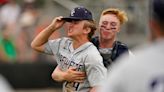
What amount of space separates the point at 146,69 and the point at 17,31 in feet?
38.1

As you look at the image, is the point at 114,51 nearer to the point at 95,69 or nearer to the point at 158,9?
the point at 95,69

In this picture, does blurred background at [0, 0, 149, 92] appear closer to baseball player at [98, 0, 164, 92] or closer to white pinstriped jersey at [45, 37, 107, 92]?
white pinstriped jersey at [45, 37, 107, 92]

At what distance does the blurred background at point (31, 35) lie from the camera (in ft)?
48.4

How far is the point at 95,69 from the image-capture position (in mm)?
6781

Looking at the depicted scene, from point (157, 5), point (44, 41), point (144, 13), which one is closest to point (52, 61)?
point (144, 13)

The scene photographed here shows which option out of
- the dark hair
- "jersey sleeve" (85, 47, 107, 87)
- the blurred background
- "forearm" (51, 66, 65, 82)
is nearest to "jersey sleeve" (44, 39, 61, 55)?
"forearm" (51, 66, 65, 82)

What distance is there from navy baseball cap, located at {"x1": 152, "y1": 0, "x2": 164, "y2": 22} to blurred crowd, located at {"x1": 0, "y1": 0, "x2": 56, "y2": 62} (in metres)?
10.9

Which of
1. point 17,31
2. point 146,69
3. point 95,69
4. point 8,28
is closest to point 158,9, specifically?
point 146,69

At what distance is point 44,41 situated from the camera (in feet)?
24.2

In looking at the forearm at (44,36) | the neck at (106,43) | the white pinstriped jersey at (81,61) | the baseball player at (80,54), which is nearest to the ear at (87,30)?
the baseball player at (80,54)

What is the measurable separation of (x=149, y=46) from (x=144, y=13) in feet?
37.1

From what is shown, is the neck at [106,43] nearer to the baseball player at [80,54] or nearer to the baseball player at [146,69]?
the baseball player at [80,54]

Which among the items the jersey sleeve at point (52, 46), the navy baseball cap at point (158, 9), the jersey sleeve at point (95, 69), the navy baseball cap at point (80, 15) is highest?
the navy baseball cap at point (158, 9)

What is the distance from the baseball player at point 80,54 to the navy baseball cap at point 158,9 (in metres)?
2.87
